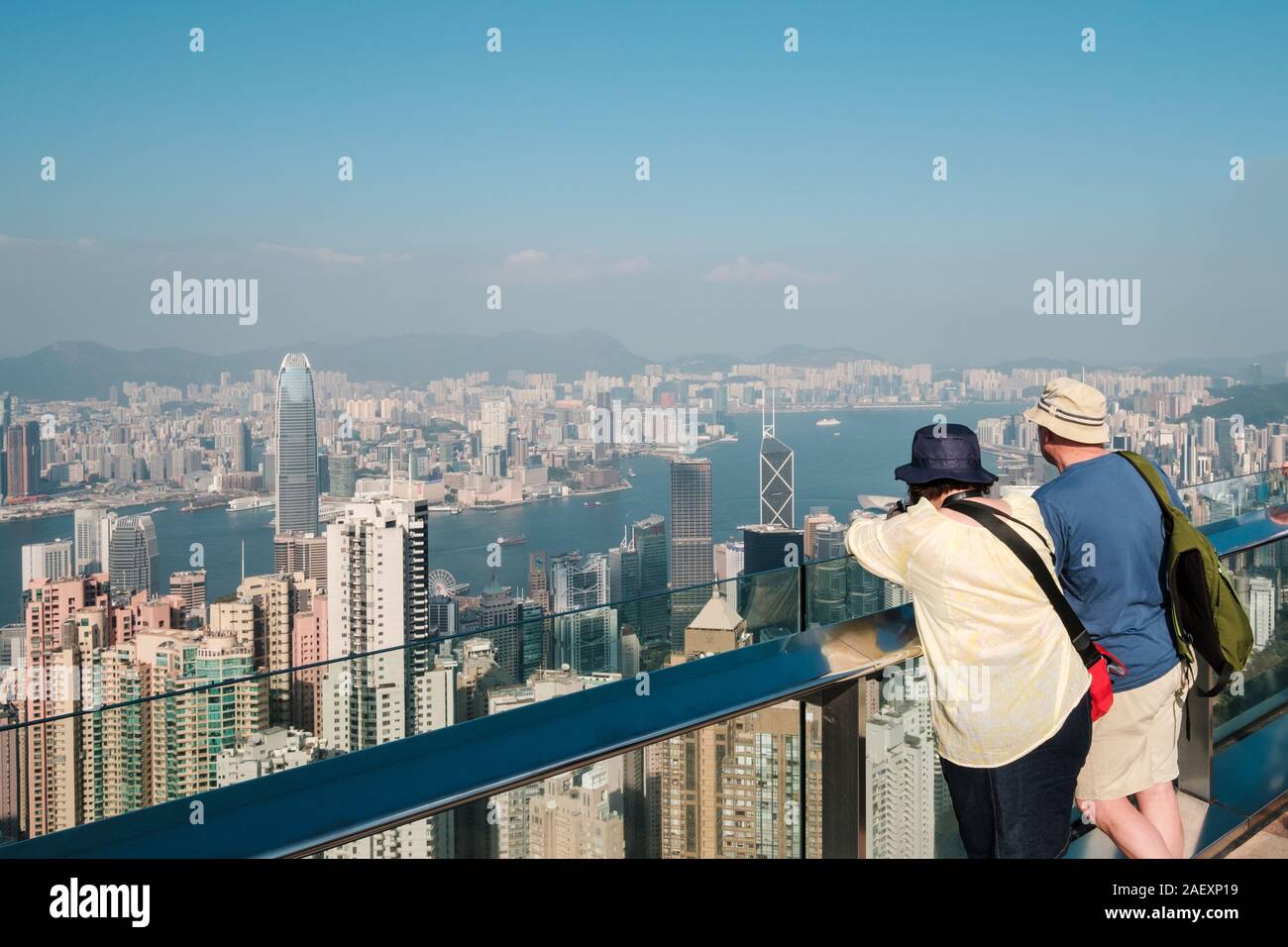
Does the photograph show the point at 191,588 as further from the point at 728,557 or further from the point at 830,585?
the point at 830,585

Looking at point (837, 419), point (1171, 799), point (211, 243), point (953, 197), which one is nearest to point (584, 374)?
point (837, 419)

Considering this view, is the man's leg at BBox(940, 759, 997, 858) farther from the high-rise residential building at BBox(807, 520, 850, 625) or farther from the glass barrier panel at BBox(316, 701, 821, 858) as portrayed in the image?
the high-rise residential building at BBox(807, 520, 850, 625)

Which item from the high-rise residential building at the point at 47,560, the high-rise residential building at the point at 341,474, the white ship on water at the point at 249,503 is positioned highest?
the high-rise residential building at the point at 341,474

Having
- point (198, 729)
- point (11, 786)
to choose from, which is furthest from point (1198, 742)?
point (11, 786)

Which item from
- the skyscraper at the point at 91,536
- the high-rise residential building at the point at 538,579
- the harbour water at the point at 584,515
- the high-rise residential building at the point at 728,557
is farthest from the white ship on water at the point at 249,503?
Answer: the high-rise residential building at the point at 728,557

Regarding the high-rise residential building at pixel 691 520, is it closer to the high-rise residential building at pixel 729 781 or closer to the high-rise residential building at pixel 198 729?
the high-rise residential building at pixel 729 781

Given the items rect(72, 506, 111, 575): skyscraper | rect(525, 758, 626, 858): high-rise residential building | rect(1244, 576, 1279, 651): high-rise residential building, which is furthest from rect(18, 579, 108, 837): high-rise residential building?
rect(1244, 576, 1279, 651): high-rise residential building
